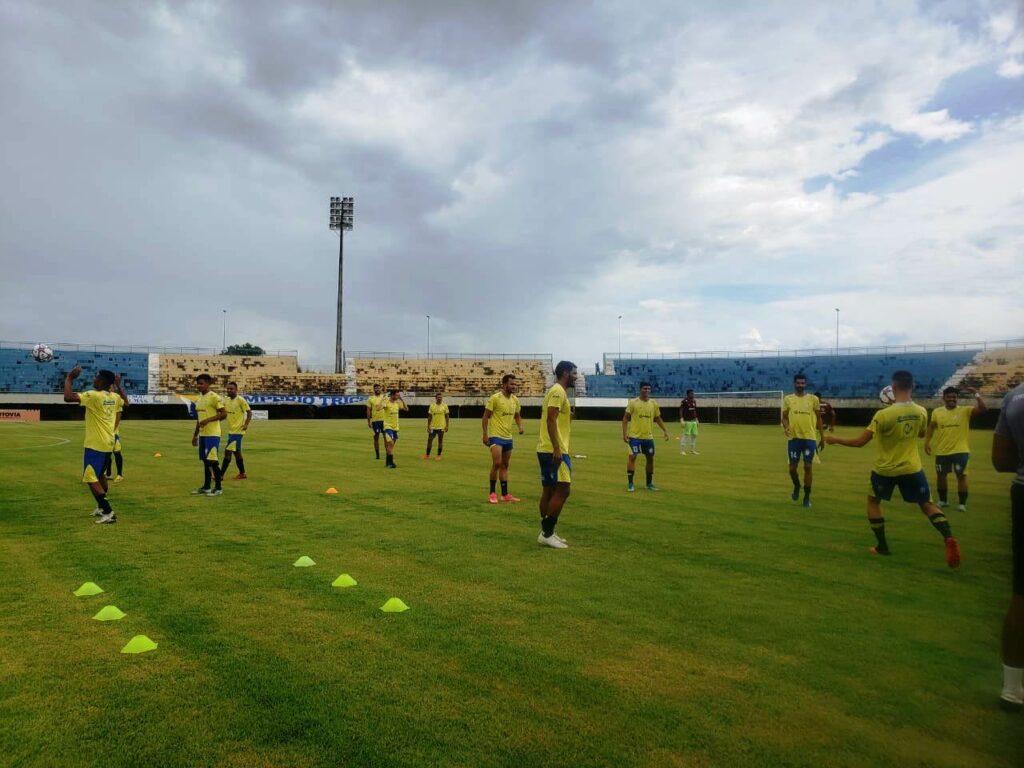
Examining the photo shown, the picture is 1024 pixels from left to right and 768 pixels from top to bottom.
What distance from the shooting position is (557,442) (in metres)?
7.69

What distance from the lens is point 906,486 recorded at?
24.6 ft

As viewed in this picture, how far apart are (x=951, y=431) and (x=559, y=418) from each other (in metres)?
7.74

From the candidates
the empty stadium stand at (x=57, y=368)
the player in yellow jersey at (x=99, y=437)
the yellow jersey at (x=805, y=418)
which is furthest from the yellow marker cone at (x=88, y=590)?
the empty stadium stand at (x=57, y=368)

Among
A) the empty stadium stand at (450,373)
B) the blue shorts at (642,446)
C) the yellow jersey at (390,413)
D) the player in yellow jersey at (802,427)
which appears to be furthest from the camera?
the empty stadium stand at (450,373)

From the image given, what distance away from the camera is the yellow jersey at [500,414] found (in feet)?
38.5

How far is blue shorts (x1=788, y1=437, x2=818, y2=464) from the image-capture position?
37.3 feet

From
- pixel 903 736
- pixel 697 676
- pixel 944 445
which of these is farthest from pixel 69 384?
pixel 944 445

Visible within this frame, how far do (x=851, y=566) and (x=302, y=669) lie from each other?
19.0ft

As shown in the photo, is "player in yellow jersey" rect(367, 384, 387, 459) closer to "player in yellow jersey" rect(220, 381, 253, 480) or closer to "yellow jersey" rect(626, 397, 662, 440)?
"player in yellow jersey" rect(220, 381, 253, 480)

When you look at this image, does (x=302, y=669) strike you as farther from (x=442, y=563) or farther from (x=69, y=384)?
(x=69, y=384)

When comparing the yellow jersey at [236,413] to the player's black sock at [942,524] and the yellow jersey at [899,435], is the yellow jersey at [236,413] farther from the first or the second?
the player's black sock at [942,524]

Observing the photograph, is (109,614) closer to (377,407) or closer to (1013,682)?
(1013,682)

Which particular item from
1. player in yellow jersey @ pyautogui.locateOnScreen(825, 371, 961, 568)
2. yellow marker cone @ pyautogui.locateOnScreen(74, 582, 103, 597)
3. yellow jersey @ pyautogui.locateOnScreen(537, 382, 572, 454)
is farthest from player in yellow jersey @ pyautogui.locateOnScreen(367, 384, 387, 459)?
player in yellow jersey @ pyautogui.locateOnScreen(825, 371, 961, 568)

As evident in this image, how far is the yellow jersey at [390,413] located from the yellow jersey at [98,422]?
8.05 metres
